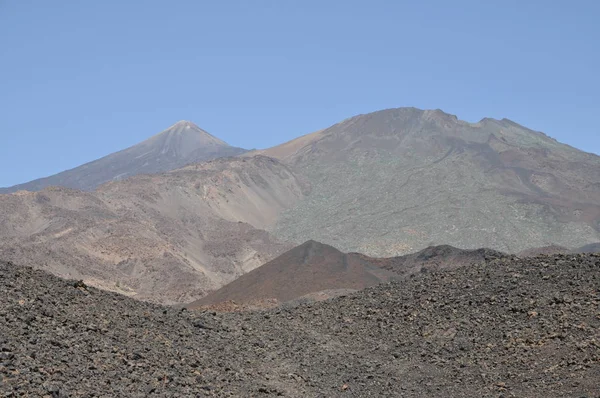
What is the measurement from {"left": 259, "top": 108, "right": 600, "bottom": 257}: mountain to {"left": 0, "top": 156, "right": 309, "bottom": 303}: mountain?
661 centimetres

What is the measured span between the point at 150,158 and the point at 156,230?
10034 cm

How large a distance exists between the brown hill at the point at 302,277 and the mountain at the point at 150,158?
377 ft

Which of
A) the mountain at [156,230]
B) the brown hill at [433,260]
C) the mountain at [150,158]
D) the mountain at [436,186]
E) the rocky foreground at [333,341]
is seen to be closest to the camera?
the rocky foreground at [333,341]

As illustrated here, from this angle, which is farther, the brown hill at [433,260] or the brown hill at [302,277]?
the brown hill at [433,260]

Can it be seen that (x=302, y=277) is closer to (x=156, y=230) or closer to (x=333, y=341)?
(x=333, y=341)

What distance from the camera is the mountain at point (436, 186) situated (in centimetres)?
8119

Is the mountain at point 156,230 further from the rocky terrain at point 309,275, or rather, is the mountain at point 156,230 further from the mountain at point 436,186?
the rocky terrain at point 309,275

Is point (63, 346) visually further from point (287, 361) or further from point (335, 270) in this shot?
point (335, 270)

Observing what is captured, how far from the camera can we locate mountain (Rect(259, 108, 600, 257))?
81.2m

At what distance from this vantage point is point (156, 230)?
6725 cm

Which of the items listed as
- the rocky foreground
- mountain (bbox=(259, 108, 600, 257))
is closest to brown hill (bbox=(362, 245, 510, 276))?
the rocky foreground

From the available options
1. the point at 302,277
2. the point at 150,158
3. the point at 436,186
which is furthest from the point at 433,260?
the point at 150,158

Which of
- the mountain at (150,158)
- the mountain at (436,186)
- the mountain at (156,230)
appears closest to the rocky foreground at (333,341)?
the mountain at (156,230)

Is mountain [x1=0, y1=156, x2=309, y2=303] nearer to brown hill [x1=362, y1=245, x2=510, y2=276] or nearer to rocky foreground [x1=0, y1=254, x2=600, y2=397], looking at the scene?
brown hill [x1=362, y1=245, x2=510, y2=276]
